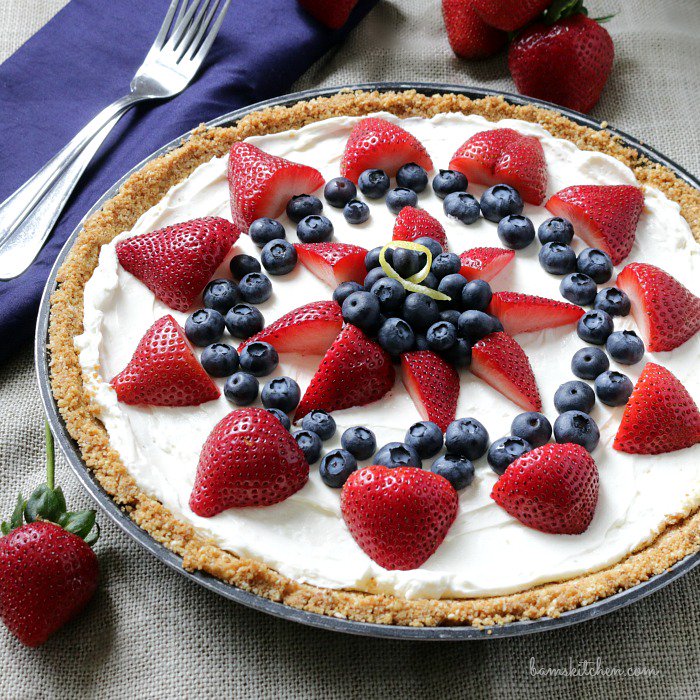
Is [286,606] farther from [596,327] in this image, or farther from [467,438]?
[596,327]

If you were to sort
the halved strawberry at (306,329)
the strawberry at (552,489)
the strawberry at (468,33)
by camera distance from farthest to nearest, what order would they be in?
the strawberry at (468,33), the halved strawberry at (306,329), the strawberry at (552,489)

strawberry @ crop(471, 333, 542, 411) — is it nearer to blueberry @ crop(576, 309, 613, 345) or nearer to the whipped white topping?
the whipped white topping

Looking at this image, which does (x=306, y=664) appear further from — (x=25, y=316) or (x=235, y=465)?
(x=25, y=316)

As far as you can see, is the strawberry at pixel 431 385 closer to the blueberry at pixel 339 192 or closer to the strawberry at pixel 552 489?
the strawberry at pixel 552 489

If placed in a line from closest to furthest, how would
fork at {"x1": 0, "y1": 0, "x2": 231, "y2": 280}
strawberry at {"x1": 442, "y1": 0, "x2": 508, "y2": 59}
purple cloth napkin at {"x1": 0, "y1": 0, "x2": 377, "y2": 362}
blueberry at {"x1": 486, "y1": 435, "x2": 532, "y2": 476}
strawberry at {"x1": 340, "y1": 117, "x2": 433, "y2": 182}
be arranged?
blueberry at {"x1": 486, "y1": 435, "x2": 532, "y2": 476} → strawberry at {"x1": 340, "y1": 117, "x2": 433, "y2": 182} → fork at {"x1": 0, "y1": 0, "x2": 231, "y2": 280} → purple cloth napkin at {"x1": 0, "y1": 0, "x2": 377, "y2": 362} → strawberry at {"x1": 442, "y1": 0, "x2": 508, "y2": 59}

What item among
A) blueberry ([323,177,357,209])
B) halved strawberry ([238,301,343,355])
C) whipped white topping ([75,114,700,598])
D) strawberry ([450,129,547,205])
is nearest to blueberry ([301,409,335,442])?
whipped white topping ([75,114,700,598])

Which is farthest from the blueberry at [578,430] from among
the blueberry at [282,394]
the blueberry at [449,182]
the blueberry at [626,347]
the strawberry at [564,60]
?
the strawberry at [564,60]
